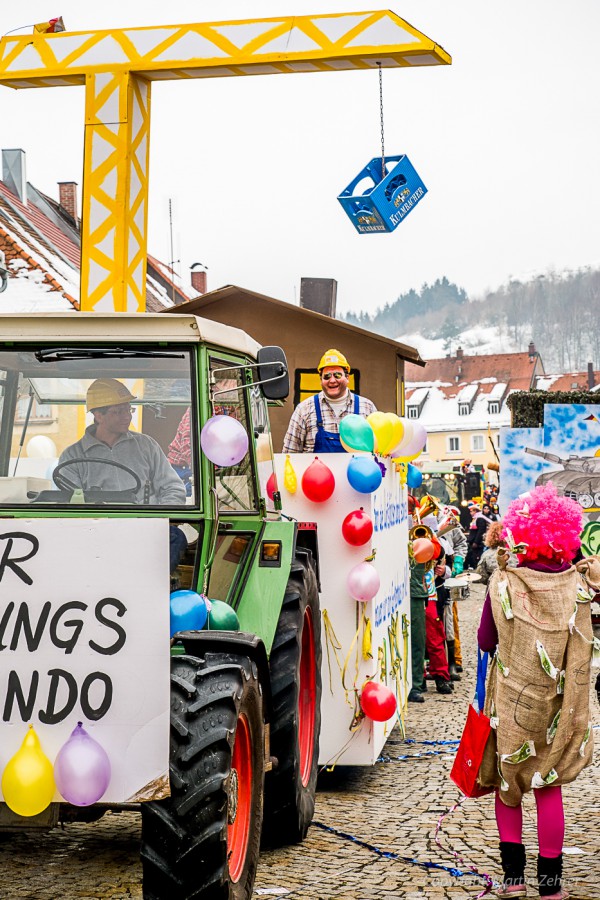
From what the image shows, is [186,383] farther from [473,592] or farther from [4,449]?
[473,592]

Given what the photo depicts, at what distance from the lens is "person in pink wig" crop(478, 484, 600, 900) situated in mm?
5238

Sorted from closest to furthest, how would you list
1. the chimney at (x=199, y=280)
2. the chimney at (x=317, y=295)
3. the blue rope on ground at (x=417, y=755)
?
the blue rope on ground at (x=417, y=755) → the chimney at (x=317, y=295) → the chimney at (x=199, y=280)

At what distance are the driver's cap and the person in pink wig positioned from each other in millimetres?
1690

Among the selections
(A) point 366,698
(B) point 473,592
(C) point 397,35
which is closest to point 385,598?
(A) point 366,698

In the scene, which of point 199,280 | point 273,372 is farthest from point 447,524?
point 199,280

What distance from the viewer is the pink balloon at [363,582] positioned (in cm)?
754

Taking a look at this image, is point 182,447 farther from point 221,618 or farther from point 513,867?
point 513,867

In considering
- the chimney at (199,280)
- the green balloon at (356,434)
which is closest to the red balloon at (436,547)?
the green balloon at (356,434)

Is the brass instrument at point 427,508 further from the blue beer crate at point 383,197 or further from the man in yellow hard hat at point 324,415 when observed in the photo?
the man in yellow hard hat at point 324,415

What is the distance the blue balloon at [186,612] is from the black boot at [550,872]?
1751 millimetres

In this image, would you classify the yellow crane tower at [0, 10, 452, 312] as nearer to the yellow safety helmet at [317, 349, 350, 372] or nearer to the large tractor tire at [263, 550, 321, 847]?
the yellow safety helmet at [317, 349, 350, 372]

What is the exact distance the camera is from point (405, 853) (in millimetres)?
6102

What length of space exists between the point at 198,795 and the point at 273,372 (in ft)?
6.51

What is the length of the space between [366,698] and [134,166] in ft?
17.1
